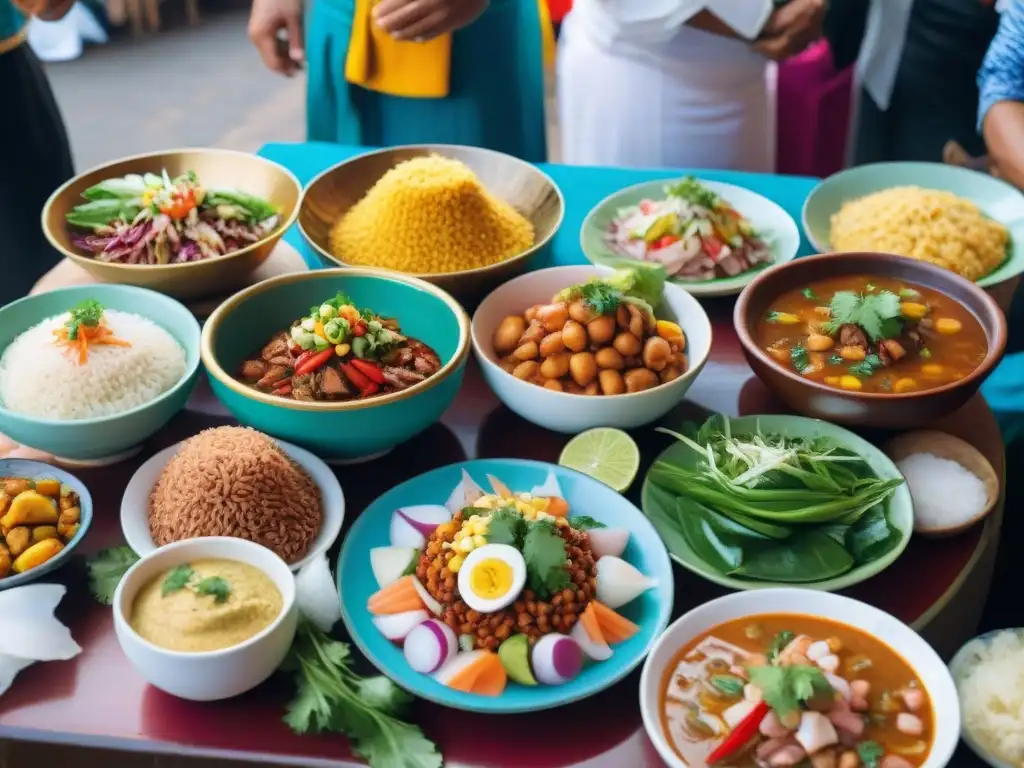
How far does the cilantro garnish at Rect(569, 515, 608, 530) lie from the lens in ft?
4.91

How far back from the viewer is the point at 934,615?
4.68ft

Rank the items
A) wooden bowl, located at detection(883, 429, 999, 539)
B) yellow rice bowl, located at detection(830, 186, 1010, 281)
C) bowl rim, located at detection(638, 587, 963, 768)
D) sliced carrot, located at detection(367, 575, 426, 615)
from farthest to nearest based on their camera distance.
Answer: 1. yellow rice bowl, located at detection(830, 186, 1010, 281)
2. wooden bowl, located at detection(883, 429, 999, 539)
3. sliced carrot, located at detection(367, 575, 426, 615)
4. bowl rim, located at detection(638, 587, 963, 768)

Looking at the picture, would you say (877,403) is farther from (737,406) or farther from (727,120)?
(727,120)

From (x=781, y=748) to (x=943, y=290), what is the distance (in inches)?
41.4

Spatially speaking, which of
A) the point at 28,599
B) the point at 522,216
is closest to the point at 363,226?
the point at 522,216

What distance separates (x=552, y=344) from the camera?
173 centimetres

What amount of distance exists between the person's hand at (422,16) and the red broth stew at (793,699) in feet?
5.85

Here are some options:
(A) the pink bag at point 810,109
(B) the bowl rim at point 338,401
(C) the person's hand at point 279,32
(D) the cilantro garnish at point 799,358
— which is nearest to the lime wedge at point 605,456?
(B) the bowl rim at point 338,401

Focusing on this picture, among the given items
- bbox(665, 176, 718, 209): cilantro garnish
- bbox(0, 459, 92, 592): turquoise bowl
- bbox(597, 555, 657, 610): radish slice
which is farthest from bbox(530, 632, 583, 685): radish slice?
bbox(665, 176, 718, 209): cilantro garnish

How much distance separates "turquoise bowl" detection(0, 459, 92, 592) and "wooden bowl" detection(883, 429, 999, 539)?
1.30m

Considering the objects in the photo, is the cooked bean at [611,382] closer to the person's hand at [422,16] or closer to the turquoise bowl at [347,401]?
the turquoise bowl at [347,401]

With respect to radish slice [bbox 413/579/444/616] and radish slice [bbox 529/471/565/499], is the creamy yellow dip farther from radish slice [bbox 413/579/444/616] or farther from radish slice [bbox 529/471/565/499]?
radish slice [bbox 529/471/565/499]

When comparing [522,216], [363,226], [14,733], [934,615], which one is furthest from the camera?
[522,216]

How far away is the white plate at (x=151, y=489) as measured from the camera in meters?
1.46
